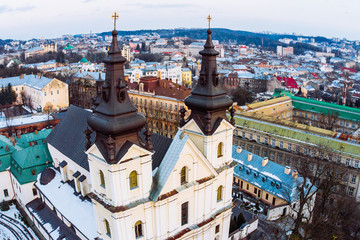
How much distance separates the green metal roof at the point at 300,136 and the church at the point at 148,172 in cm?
2721

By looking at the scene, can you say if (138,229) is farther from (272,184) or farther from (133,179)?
(272,184)

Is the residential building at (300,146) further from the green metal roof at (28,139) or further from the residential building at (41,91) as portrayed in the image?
the residential building at (41,91)

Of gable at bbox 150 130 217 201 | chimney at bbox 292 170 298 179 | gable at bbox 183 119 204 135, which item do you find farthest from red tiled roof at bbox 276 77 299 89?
gable at bbox 150 130 217 201

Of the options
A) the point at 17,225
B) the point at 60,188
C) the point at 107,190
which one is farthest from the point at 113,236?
the point at 17,225

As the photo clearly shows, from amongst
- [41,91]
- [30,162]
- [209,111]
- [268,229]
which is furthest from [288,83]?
[209,111]

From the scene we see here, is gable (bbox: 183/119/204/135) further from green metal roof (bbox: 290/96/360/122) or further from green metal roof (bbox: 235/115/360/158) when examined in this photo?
green metal roof (bbox: 290/96/360/122)

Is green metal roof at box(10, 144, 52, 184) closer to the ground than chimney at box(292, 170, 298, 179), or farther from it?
farther from it

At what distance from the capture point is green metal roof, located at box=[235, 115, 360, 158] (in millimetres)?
44750

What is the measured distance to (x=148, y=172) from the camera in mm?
20156

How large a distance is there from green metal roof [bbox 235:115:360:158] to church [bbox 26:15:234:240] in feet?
89.3

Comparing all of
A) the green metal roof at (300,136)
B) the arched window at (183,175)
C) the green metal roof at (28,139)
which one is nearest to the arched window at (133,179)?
the arched window at (183,175)

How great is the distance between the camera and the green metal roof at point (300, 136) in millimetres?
44750

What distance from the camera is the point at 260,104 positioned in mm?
71250

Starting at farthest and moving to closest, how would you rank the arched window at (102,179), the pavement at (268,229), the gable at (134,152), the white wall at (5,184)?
the white wall at (5,184) < the pavement at (268,229) < the arched window at (102,179) < the gable at (134,152)
